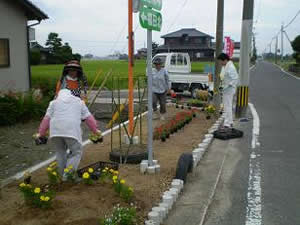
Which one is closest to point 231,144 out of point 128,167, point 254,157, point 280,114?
point 254,157

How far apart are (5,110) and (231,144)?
18.2ft

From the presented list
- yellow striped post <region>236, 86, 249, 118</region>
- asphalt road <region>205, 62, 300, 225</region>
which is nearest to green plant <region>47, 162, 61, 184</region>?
asphalt road <region>205, 62, 300, 225</region>

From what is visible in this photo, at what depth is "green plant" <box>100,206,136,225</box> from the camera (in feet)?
12.2

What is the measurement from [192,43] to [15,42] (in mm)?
Result: 56527

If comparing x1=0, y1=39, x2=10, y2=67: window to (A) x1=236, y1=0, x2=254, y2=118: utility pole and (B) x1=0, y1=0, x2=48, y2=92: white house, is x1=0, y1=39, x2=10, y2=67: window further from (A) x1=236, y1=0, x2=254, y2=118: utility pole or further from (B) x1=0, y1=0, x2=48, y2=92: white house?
(A) x1=236, y1=0, x2=254, y2=118: utility pole

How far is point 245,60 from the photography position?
12984 mm

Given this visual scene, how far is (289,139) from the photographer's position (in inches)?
352

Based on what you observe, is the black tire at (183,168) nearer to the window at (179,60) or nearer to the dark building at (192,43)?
the window at (179,60)

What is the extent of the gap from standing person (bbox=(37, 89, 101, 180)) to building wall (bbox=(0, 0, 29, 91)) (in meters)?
8.47

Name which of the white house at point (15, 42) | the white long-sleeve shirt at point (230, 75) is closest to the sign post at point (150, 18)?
the white long-sleeve shirt at point (230, 75)

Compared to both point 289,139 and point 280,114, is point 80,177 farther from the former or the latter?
point 280,114

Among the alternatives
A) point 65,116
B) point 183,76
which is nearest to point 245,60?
point 183,76

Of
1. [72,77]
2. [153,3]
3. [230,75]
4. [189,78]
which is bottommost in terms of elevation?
→ [189,78]

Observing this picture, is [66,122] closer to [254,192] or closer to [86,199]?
[86,199]
